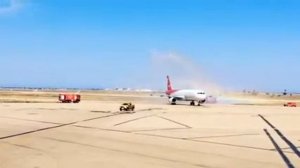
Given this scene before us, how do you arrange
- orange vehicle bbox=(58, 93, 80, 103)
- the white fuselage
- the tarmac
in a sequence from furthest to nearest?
orange vehicle bbox=(58, 93, 80, 103), the white fuselage, the tarmac

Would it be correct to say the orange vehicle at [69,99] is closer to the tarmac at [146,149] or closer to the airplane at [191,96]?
the airplane at [191,96]

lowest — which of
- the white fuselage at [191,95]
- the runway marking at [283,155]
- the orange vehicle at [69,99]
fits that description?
the runway marking at [283,155]

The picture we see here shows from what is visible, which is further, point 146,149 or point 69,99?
point 69,99

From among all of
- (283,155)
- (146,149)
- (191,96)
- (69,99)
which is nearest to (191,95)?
(191,96)

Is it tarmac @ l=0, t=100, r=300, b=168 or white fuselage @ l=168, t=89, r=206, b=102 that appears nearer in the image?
tarmac @ l=0, t=100, r=300, b=168

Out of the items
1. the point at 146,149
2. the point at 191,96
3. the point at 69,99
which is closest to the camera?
the point at 146,149

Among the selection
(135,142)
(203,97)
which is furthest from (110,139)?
(203,97)

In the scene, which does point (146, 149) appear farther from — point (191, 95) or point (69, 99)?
point (69, 99)

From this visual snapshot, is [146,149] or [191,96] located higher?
[191,96]

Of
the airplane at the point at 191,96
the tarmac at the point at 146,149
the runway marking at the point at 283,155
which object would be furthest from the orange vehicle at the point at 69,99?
the runway marking at the point at 283,155

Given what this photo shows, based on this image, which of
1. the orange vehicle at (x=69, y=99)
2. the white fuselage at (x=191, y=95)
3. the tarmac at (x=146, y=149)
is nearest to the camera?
the tarmac at (x=146, y=149)

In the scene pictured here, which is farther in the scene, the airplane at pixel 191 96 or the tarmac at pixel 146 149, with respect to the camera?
the airplane at pixel 191 96

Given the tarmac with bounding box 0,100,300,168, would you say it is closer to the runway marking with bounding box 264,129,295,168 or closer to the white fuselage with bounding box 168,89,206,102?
the runway marking with bounding box 264,129,295,168

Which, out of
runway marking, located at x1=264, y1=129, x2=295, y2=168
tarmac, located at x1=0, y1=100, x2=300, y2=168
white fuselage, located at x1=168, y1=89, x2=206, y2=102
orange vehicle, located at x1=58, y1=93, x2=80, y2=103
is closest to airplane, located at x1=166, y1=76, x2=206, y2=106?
white fuselage, located at x1=168, y1=89, x2=206, y2=102
